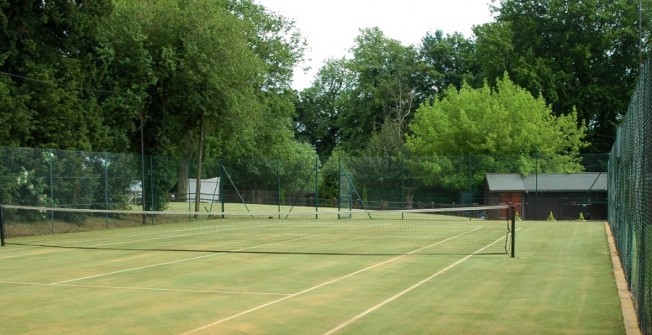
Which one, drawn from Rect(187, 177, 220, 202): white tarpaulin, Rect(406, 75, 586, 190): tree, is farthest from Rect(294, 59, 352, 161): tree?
Rect(187, 177, 220, 202): white tarpaulin

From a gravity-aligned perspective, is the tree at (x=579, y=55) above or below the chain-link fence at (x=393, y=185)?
above

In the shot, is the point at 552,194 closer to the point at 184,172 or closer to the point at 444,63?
the point at 184,172

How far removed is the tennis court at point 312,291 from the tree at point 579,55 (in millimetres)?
41153

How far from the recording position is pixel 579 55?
196 ft

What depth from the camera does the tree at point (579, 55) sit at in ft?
194

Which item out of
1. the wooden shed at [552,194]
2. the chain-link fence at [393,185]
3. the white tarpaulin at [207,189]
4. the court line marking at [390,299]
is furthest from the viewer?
the white tarpaulin at [207,189]

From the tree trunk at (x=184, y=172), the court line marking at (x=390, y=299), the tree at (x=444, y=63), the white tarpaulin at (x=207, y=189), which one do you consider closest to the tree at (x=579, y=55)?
the tree at (x=444, y=63)

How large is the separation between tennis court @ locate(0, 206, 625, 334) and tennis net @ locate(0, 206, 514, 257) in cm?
69

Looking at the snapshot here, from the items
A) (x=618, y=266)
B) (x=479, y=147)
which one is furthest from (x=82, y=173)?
(x=479, y=147)

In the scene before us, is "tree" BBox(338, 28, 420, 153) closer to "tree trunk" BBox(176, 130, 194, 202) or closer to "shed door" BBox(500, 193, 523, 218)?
"shed door" BBox(500, 193, 523, 218)

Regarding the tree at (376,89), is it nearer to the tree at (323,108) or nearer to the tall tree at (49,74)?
the tree at (323,108)

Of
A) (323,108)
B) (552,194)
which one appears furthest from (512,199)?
(323,108)

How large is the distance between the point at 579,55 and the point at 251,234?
40410 mm

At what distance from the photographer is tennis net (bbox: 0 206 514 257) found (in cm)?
2059
